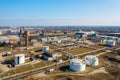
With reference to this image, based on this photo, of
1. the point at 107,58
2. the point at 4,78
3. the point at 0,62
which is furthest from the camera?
the point at 107,58

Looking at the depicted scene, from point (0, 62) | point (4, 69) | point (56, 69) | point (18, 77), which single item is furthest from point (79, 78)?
point (0, 62)

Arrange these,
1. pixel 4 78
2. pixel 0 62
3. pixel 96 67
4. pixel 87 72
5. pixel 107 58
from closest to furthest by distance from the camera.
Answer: pixel 4 78
pixel 87 72
pixel 96 67
pixel 0 62
pixel 107 58

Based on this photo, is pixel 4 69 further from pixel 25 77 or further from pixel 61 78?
pixel 61 78

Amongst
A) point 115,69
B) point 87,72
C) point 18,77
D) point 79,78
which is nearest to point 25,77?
point 18,77

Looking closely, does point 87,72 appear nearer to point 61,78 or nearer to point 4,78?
point 61,78

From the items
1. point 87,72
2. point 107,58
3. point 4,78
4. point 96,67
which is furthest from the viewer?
point 107,58

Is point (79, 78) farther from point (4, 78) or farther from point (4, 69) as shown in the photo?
point (4, 69)

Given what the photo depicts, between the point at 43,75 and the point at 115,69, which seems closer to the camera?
the point at 43,75

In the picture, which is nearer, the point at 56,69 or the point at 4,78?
the point at 4,78

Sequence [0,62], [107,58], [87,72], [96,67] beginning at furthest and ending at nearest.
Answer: [107,58] < [0,62] < [96,67] < [87,72]
